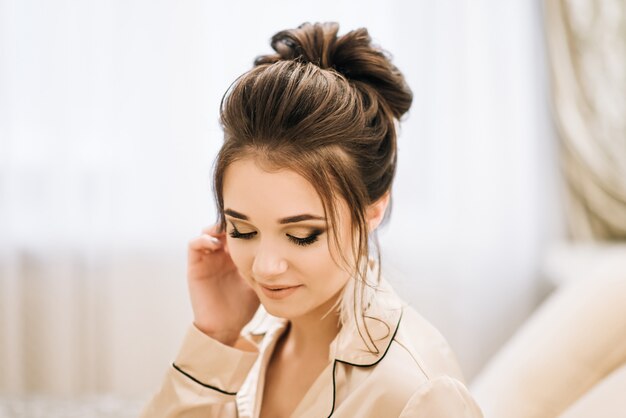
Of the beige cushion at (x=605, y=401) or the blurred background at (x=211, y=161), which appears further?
the blurred background at (x=211, y=161)

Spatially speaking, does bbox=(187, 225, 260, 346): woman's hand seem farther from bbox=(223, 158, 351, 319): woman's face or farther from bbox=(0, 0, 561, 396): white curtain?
bbox=(0, 0, 561, 396): white curtain

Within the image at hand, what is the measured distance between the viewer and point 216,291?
4.40 ft

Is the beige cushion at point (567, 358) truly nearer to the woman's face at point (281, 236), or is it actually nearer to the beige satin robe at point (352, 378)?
the beige satin robe at point (352, 378)

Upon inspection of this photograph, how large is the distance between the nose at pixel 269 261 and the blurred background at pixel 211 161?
4.93ft

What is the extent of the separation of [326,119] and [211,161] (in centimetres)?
169

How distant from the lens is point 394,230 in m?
2.73

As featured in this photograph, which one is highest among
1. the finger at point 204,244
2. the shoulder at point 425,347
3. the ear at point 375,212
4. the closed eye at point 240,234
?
the ear at point 375,212

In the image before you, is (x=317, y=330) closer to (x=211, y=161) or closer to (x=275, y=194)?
(x=275, y=194)

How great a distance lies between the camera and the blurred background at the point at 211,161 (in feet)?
8.59

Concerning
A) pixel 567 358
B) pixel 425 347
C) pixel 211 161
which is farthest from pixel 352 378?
pixel 211 161

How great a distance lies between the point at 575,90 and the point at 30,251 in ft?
6.85

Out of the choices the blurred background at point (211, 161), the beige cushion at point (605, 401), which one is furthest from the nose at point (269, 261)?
the blurred background at point (211, 161)

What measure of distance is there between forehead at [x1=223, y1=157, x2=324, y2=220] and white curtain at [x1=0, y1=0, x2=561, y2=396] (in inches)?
63.5

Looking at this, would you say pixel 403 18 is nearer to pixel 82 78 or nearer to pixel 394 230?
pixel 394 230
